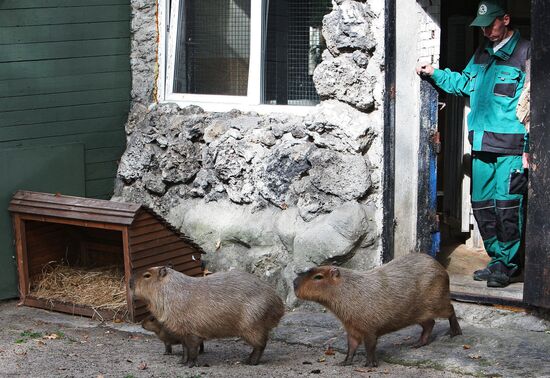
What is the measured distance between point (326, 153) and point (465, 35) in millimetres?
2577

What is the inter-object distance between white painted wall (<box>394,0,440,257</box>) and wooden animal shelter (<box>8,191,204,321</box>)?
170 cm

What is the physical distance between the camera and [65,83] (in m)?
8.73

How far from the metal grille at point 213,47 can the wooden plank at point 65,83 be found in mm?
526

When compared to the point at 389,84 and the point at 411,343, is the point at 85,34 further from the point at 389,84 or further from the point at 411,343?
the point at 411,343

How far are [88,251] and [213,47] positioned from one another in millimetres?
2113

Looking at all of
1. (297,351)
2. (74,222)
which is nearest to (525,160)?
(297,351)

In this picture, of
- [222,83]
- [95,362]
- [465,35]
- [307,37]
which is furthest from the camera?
[465,35]

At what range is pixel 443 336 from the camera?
23.2 ft

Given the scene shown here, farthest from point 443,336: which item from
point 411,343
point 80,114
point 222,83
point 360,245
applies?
point 80,114

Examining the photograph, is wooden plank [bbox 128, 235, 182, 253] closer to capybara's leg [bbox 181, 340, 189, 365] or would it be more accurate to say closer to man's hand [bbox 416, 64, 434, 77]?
capybara's leg [bbox 181, 340, 189, 365]

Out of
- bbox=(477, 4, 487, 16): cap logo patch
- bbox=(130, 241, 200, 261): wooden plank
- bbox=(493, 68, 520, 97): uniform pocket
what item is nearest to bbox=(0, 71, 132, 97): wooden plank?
bbox=(130, 241, 200, 261): wooden plank

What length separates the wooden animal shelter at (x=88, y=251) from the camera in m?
7.67

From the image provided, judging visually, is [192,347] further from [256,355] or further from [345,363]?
[345,363]

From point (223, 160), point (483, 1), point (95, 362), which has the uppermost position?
point (483, 1)
